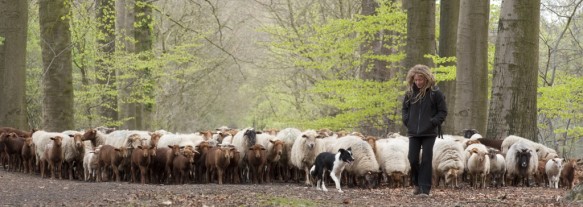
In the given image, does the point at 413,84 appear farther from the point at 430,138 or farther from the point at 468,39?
the point at 468,39

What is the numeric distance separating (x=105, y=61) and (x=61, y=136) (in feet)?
29.5

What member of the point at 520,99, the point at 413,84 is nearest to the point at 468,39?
the point at 520,99

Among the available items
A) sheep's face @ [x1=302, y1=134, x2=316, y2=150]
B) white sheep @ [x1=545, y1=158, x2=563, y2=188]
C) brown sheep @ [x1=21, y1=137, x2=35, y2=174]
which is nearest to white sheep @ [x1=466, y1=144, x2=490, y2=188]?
white sheep @ [x1=545, y1=158, x2=563, y2=188]

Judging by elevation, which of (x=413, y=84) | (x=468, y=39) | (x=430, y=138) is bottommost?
(x=430, y=138)

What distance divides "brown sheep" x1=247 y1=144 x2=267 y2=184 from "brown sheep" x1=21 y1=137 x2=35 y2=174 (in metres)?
5.40

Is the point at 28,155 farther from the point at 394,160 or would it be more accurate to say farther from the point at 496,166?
the point at 496,166

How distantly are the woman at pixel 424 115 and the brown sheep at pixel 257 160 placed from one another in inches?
219

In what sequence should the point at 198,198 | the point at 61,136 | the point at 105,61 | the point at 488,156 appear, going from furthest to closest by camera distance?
the point at 105,61 < the point at 61,136 < the point at 488,156 < the point at 198,198

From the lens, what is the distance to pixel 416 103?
1041cm

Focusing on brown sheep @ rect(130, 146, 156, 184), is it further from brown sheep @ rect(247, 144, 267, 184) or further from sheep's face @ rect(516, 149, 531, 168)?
sheep's face @ rect(516, 149, 531, 168)

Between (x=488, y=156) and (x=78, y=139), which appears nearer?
(x=488, y=156)

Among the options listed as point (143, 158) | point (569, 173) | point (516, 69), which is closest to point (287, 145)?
point (143, 158)

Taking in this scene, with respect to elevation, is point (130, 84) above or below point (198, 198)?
above

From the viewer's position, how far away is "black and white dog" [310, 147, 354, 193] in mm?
12609
